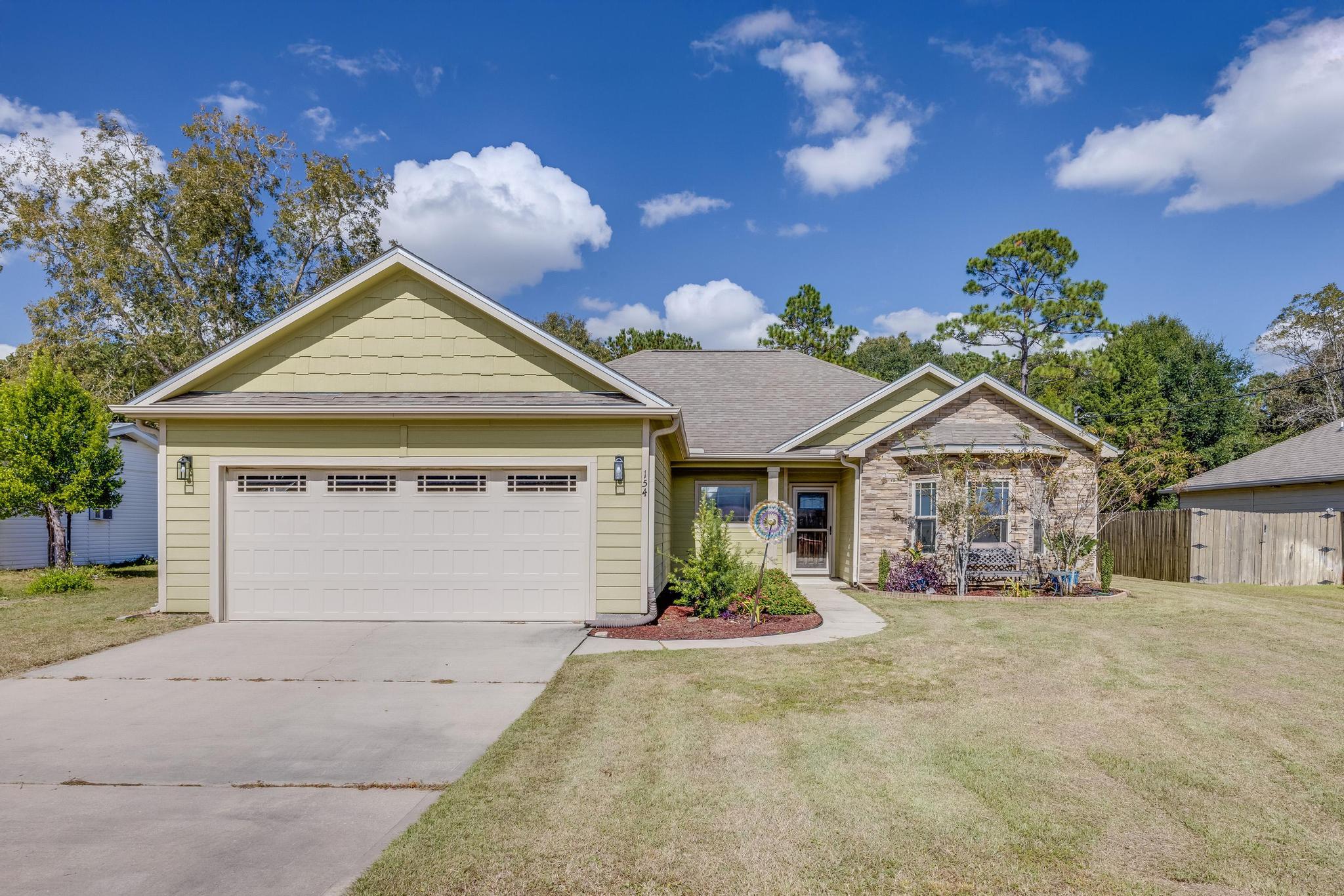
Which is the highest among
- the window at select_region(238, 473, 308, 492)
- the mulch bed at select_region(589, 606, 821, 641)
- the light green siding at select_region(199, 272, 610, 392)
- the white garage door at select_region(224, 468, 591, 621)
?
the light green siding at select_region(199, 272, 610, 392)

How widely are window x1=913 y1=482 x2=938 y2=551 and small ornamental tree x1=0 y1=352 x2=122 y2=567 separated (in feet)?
58.8

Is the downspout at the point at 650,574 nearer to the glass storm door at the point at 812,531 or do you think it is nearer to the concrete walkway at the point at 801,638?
the concrete walkway at the point at 801,638

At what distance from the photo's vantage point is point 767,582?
36.6ft

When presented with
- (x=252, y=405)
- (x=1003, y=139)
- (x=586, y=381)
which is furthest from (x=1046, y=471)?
(x=252, y=405)

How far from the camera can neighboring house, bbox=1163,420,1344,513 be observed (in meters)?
17.4

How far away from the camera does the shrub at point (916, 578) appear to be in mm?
13125

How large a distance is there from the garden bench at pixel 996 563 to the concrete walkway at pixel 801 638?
3.17m

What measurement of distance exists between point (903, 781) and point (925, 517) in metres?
10.1

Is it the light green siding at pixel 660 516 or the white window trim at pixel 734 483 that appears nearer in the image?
the light green siding at pixel 660 516

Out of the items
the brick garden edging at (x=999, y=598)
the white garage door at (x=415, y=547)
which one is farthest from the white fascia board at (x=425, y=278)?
the brick garden edging at (x=999, y=598)

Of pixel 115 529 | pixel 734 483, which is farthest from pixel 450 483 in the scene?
pixel 115 529

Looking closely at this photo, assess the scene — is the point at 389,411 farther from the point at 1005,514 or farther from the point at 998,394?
the point at 998,394

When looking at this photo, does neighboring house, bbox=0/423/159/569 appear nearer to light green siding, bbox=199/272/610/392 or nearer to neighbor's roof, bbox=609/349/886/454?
light green siding, bbox=199/272/610/392

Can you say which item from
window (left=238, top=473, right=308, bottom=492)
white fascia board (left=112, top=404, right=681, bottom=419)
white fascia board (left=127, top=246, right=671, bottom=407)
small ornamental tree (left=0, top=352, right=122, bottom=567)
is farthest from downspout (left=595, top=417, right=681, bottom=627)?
small ornamental tree (left=0, top=352, right=122, bottom=567)
